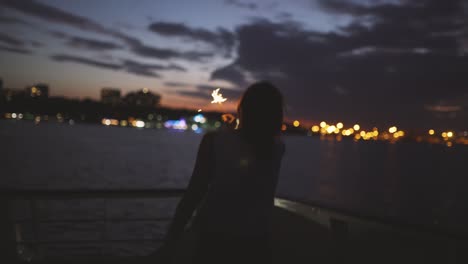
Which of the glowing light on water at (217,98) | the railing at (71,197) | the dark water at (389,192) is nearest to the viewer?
the glowing light on water at (217,98)

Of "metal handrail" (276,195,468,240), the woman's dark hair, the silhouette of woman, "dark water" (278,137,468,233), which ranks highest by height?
the woman's dark hair

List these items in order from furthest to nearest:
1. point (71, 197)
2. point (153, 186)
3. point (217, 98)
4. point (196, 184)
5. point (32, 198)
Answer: point (153, 186) < point (71, 197) < point (32, 198) < point (217, 98) < point (196, 184)

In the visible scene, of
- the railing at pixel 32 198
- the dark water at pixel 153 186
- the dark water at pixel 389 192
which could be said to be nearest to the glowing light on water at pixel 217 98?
the railing at pixel 32 198

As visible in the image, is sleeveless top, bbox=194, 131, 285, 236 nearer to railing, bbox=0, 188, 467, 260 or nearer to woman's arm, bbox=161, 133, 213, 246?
woman's arm, bbox=161, 133, 213, 246

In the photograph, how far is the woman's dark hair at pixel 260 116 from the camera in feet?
4.74

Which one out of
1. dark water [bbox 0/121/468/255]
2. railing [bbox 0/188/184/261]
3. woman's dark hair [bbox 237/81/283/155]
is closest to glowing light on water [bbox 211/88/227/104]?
woman's dark hair [bbox 237/81/283/155]

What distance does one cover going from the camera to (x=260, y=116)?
1447mm

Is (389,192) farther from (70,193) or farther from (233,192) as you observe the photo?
(233,192)

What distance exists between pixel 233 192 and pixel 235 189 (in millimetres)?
14

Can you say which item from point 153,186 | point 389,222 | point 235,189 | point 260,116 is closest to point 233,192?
point 235,189

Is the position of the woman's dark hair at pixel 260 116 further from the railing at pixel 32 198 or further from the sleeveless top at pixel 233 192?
the railing at pixel 32 198

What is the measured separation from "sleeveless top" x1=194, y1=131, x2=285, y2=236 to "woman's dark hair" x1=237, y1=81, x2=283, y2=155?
0.14ft

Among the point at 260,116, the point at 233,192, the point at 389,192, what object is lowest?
the point at 389,192

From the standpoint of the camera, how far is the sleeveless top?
141cm
